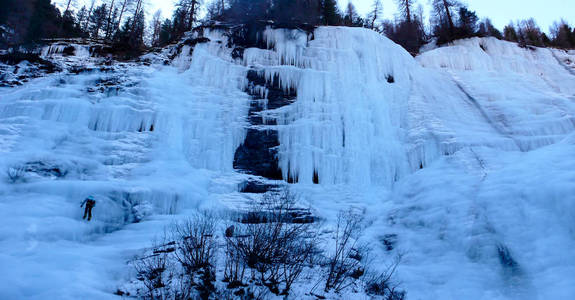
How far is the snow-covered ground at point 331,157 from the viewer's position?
680cm

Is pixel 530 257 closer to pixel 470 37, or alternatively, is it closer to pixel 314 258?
pixel 314 258

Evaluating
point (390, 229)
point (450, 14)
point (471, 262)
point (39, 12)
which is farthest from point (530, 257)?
point (39, 12)

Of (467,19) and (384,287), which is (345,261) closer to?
(384,287)

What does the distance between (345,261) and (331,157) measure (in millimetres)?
6236

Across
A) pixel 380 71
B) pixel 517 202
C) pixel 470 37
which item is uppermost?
pixel 470 37

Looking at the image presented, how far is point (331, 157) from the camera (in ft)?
42.3

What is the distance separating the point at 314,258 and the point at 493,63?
60.5 feet

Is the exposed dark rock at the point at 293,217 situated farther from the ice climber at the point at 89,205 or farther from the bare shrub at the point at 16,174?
the bare shrub at the point at 16,174

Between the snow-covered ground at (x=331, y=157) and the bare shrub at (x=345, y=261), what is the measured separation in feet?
2.06

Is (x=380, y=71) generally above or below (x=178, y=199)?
above

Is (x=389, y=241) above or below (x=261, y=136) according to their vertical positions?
below

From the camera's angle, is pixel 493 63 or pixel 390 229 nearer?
pixel 390 229

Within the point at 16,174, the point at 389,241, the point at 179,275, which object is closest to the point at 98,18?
the point at 16,174

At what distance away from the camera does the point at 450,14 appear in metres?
24.6
